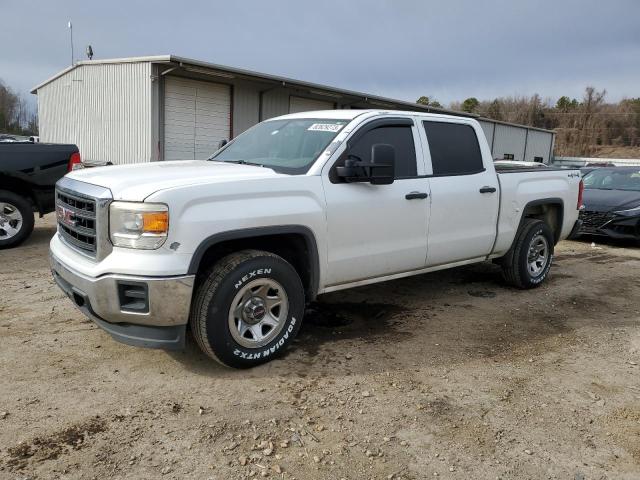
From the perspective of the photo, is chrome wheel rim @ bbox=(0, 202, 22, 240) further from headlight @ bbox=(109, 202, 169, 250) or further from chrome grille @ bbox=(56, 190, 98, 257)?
headlight @ bbox=(109, 202, 169, 250)

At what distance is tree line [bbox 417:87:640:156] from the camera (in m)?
80.9

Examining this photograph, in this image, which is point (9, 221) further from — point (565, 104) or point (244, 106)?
point (565, 104)

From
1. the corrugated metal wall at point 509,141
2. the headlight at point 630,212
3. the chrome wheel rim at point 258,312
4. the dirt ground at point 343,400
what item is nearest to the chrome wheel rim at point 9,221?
the dirt ground at point 343,400

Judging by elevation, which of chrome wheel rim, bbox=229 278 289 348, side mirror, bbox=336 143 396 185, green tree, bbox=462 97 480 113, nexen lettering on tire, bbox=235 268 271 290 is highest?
green tree, bbox=462 97 480 113

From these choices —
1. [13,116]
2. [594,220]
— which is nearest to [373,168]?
[594,220]

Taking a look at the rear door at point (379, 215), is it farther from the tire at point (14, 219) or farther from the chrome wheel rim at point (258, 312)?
the tire at point (14, 219)

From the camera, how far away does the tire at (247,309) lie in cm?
349

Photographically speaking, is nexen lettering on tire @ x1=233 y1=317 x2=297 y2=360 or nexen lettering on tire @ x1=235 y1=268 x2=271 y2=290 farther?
nexen lettering on tire @ x1=233 y1=317 x2=297 y2=360

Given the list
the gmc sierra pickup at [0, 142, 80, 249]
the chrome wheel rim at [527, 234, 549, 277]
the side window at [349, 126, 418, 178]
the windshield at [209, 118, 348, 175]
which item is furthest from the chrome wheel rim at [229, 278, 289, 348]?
the gmc sierra pickup at [0, 142, 80, 249]

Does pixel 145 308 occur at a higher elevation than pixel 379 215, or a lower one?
lower

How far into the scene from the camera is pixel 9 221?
746cm

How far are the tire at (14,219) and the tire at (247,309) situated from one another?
204 inches

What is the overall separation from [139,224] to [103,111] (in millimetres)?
16252

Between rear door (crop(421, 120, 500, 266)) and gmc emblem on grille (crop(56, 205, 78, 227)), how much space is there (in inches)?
118
